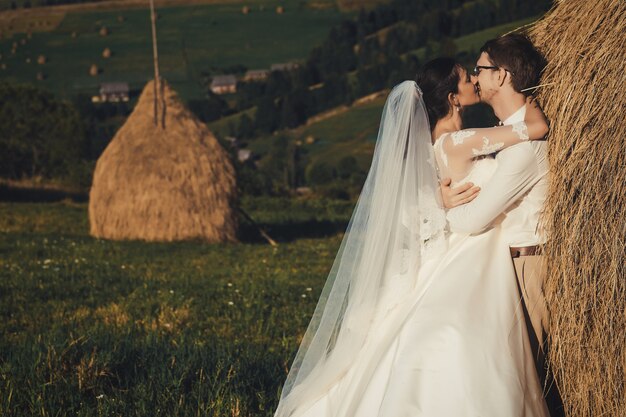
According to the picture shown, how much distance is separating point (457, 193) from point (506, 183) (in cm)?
36

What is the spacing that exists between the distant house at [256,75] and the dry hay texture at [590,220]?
61.2 m

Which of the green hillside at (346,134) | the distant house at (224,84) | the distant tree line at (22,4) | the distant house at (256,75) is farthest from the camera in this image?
the distant tree line at (22,4)

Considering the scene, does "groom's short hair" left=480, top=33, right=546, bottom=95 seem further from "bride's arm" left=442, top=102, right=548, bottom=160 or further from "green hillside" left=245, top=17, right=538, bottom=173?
"green hillside" left=245, top=17, right=538, bottom=173

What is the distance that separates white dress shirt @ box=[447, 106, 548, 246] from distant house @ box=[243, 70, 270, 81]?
61.2 metres

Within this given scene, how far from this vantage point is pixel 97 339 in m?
6.62

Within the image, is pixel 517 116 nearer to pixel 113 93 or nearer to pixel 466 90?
pixel 466 90

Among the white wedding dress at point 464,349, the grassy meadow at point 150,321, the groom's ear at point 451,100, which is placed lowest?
the grassy meadow at point 150,321

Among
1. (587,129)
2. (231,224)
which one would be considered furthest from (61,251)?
(587,129)

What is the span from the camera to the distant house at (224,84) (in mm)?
63000

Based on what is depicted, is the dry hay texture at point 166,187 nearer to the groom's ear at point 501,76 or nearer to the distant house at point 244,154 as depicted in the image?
the groom's ear at point 501,76

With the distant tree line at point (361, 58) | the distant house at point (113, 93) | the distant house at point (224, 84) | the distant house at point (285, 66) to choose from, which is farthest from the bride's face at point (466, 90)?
the distant house at point (285, 66)

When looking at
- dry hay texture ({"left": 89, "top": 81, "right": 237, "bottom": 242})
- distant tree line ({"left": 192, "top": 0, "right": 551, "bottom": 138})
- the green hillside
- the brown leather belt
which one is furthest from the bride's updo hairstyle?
distant tree line ({"left": 192, "top": 0, "right": 551, "bottom": 138})

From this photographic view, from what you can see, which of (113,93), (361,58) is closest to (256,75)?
(361,58)

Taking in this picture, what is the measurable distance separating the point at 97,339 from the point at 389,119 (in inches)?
125
